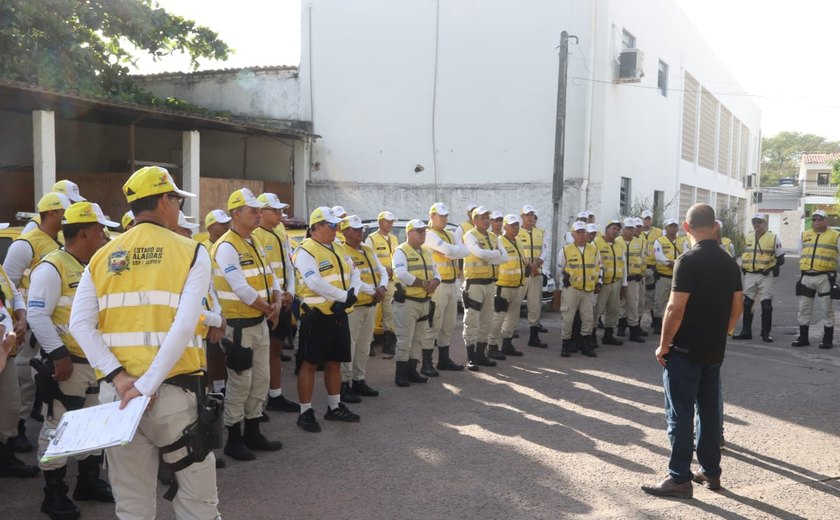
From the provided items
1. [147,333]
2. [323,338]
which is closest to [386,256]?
[323,338]

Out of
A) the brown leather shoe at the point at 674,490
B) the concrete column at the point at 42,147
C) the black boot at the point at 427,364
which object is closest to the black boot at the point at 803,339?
the black boot at the point at 427,364

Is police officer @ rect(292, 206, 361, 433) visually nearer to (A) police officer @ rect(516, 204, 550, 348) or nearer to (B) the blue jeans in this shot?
(B) the blue jeans

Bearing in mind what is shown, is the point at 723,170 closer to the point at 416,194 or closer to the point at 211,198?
the point at 416,194

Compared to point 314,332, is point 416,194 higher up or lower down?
higher up

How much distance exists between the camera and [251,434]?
18.9ft

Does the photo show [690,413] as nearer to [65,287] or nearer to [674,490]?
[674,490]

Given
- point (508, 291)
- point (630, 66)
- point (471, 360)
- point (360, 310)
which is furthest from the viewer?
point (630, 66)

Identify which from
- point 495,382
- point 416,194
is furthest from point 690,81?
point 495,382

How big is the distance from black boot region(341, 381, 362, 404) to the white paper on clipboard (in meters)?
4.21

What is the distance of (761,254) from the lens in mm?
11516

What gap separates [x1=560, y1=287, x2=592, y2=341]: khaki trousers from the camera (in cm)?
1007

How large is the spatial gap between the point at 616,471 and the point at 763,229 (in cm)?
792

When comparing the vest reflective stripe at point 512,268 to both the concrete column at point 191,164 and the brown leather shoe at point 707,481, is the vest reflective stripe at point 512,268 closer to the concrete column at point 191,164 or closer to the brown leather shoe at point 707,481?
the brown leather shoe at point 707,481

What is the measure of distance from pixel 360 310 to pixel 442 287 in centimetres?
162
